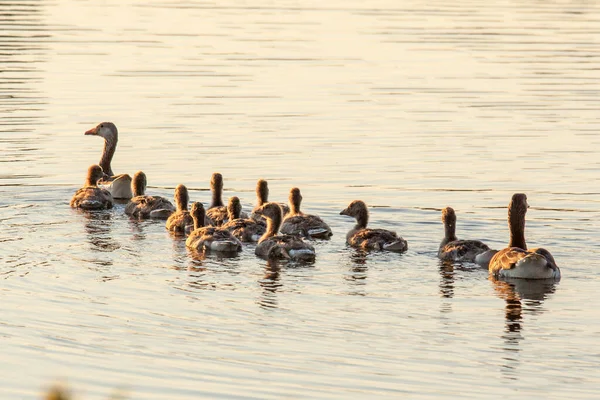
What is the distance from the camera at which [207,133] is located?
99.6 ft

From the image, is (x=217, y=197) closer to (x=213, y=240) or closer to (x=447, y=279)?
(x=213, y=240)

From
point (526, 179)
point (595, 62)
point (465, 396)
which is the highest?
point (595, 62)

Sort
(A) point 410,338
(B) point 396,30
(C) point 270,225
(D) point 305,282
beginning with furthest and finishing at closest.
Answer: (B) point 396,30 → (C) point 270,225 → (D) point 305,282 → (A) point 410,338

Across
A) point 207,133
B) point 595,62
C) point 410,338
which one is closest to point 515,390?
point 410,338

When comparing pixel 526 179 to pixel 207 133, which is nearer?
pixel 526 179

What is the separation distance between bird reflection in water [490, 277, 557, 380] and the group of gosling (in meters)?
0.17

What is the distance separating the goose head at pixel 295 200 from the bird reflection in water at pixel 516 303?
4.45 meters

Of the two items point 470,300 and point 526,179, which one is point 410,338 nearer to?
point 470,300

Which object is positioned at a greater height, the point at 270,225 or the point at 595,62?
the point at 595,62

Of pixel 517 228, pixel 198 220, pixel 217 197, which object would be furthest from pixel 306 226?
pixel 517 228

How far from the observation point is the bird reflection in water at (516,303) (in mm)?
14070

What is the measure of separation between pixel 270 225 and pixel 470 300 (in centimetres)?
451

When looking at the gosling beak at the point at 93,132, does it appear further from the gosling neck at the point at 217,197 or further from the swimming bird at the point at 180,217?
the swimming bird at the point at 180,217

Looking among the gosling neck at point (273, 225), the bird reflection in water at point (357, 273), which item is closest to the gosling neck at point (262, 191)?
the gosling neck at point (273, 225)
